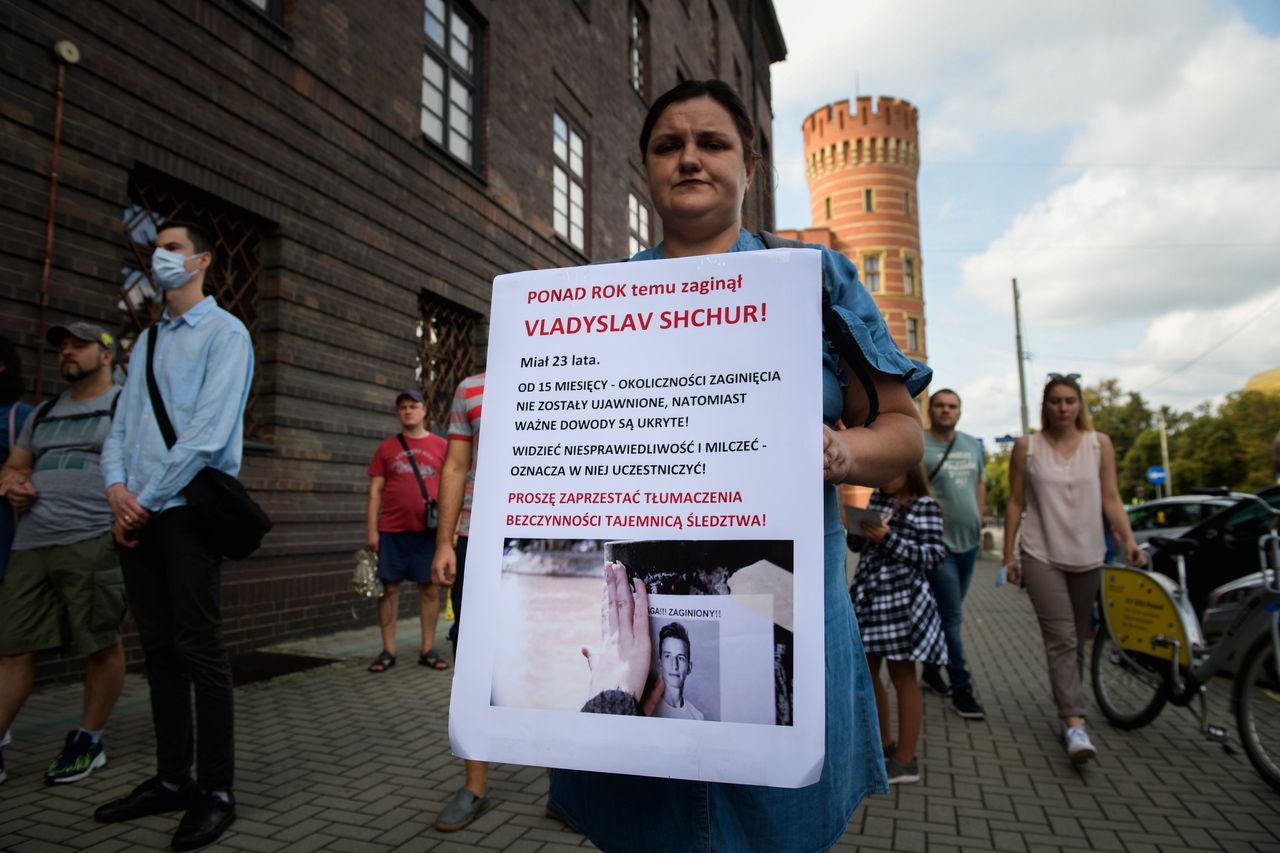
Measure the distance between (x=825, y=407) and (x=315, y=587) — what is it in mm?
7113

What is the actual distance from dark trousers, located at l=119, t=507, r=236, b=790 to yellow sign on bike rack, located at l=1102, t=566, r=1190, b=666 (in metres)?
4.65

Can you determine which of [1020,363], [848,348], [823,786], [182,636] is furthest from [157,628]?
[1020,363]

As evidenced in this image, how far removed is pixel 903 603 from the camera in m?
4.14

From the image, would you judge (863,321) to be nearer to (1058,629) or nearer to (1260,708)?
(1058,629)

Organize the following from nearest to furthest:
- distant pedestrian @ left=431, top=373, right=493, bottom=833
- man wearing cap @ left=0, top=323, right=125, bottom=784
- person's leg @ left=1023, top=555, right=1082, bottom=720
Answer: distant pedestrian @ left=431, top=373, right=493, bottom=833 → man wearing cap @ left=0, top=323, right=125, bottom=784 → person's leg @ left=1023, top=555, right=1082, bottom=720

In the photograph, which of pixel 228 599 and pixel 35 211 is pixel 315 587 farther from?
pixel 35 211

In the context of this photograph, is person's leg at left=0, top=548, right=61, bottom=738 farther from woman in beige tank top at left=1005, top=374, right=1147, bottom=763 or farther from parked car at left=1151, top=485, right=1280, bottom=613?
parked car at left=1151, top=485, right=1280, bottom=613

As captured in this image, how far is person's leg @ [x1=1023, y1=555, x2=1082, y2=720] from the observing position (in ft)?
14.3

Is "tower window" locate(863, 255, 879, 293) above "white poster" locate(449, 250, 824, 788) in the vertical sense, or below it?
above

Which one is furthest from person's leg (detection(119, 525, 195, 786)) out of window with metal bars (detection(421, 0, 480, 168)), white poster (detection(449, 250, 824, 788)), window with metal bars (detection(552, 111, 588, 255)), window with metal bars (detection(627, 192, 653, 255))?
window with metal bars (detection(627, 192, 653, 255))

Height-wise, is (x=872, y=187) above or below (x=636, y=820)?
above

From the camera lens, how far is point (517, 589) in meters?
1.31

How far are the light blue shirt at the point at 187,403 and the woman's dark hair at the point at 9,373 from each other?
1.31 m

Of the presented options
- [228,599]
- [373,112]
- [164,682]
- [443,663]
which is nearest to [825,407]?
[164,682]
